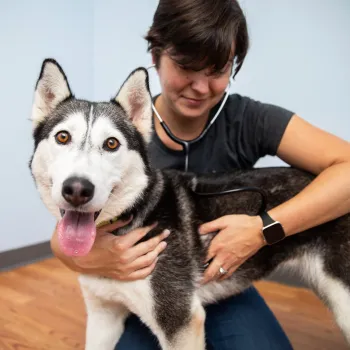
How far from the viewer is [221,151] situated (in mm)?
1856

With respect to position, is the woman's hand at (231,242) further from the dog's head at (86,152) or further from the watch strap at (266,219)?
the dog's head at (86,152)

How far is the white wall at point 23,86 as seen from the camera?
117 inches

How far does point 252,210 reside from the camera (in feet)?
5.32

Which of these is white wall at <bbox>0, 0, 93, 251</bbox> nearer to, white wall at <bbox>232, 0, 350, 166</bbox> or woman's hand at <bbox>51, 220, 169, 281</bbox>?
white wall at <bbox>232, 0, 350, 166</bbox>

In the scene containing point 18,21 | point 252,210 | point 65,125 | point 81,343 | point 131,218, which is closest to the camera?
point 65,125

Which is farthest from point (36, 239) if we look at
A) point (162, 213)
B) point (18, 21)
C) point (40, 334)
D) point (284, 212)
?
point (284, 212)

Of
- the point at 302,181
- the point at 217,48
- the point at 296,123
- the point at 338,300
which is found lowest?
the point at 338,300

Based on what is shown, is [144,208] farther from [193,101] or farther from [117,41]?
[117,41]

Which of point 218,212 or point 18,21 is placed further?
point 18,21

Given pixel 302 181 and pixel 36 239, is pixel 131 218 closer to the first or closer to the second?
pixel 302 181

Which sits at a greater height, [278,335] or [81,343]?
[278,335]

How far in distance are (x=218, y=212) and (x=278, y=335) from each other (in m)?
0.66

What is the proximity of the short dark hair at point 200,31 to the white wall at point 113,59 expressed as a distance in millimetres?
1322

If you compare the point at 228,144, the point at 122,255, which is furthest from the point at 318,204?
the point at 122,255
